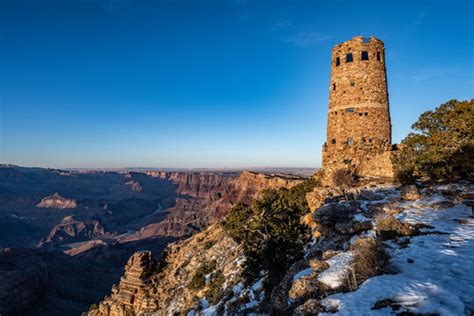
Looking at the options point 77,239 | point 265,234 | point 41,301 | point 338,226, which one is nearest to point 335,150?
point 265,234

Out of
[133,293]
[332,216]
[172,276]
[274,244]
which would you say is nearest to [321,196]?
[274,244]

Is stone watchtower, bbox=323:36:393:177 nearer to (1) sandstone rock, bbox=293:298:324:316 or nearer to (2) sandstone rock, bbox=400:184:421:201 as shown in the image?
(2) sandstone rock, bbox=400:184:421:201

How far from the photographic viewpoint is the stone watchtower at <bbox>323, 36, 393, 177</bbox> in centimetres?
2294

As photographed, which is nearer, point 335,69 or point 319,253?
point 319,253

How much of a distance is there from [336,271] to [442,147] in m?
12.7

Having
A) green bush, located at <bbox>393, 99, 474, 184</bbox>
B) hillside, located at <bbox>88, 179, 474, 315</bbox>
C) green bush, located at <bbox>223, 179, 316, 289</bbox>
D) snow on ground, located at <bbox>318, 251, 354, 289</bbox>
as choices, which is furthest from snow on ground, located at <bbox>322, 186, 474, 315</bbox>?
green bush, located at <bbox>393, 99, 474, 184</bbox>

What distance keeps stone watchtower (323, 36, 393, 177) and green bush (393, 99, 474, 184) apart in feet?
13.4

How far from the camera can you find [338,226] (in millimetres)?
11766

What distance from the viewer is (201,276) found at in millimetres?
24688

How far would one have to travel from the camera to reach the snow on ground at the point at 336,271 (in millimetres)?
7039

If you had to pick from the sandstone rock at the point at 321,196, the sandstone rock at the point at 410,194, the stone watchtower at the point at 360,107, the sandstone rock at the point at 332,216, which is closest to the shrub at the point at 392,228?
the sandstone rock at the point at 332,216

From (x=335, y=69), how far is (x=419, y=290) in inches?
866

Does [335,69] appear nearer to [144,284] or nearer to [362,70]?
[362,70]

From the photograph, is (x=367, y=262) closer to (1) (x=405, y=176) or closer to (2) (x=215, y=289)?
(1) (x=405, y=176)
